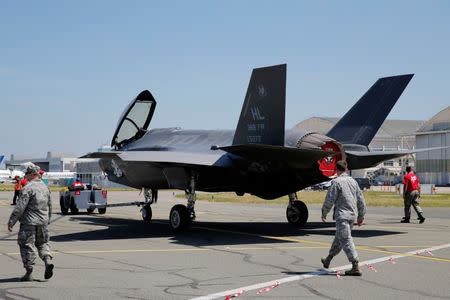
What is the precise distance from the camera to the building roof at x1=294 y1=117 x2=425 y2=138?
12338 cm

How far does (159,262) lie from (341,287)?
3842 millimetres

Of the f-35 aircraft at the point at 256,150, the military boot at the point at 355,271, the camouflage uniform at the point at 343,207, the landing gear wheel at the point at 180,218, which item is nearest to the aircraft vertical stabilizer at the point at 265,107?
the f-35 aircraft at the point at 256,150

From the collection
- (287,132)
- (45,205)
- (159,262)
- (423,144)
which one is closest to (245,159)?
(287,132)

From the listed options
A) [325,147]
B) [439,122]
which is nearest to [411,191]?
[325,147]

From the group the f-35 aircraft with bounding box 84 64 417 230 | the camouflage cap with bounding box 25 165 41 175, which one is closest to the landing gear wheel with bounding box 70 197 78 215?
the f-35 aircraft with bounding box 84 64 417 230

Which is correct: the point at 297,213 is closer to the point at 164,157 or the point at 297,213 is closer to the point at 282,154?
the point at 282,154

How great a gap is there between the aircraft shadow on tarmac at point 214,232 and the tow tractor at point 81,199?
378cm

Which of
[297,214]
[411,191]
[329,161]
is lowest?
[297,214]

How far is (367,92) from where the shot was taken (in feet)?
59.2

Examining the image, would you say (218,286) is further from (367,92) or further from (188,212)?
(367,92)

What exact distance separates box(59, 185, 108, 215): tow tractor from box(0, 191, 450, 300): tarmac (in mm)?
6235

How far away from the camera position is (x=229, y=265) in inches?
420

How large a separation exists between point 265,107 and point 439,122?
3420 inches

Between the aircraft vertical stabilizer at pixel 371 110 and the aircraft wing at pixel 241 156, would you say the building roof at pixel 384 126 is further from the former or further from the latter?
the aircraft wing at pixel 241 156
